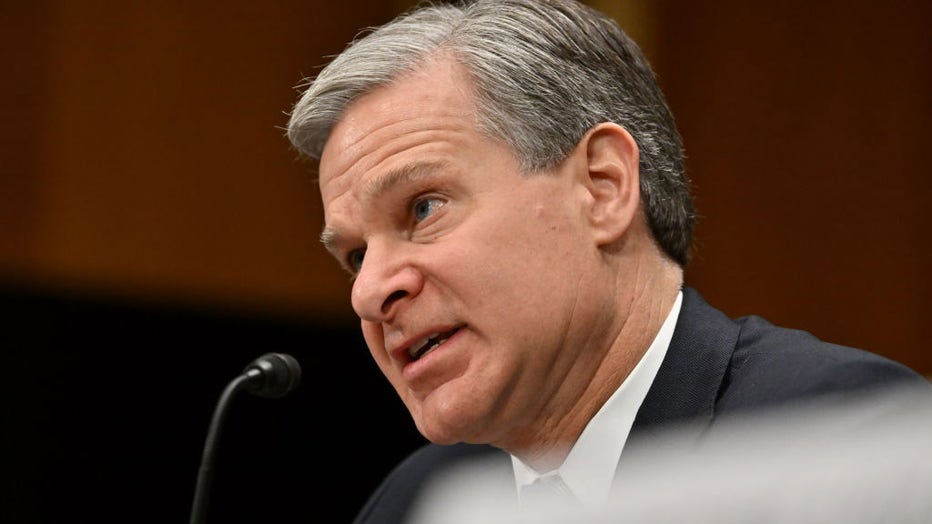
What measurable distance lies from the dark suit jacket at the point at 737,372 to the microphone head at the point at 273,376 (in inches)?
23.2

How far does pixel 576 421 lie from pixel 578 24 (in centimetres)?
66

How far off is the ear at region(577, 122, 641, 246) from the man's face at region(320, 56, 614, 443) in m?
0.03

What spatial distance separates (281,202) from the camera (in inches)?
169

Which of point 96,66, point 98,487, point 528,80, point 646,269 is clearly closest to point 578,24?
point 528,80

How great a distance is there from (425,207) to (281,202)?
2.52 meters

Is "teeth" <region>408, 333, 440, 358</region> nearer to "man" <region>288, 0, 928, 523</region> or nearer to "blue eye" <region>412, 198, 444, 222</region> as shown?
"man" <region>288, 0, 928, 523</region>

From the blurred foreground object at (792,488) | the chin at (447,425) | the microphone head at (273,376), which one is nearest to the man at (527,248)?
the chin at (447,425)

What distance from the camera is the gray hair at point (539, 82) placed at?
1874 mm

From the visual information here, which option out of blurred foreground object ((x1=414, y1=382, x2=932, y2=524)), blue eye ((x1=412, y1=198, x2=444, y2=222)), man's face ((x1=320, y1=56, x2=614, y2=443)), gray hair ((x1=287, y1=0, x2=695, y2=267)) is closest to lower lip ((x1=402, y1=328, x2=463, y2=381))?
man's face ((x1=320, y1=56, x2=614, y2=443))

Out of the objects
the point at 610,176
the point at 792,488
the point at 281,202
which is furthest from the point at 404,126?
the point at 281,202

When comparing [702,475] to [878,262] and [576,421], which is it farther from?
[878,262]

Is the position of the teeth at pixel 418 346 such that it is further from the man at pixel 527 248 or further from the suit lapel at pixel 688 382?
the suit lapel at pixel 688 382

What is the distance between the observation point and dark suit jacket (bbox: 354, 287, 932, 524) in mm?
1583

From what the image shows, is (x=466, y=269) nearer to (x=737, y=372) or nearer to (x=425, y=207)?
(x=425, y=207)
